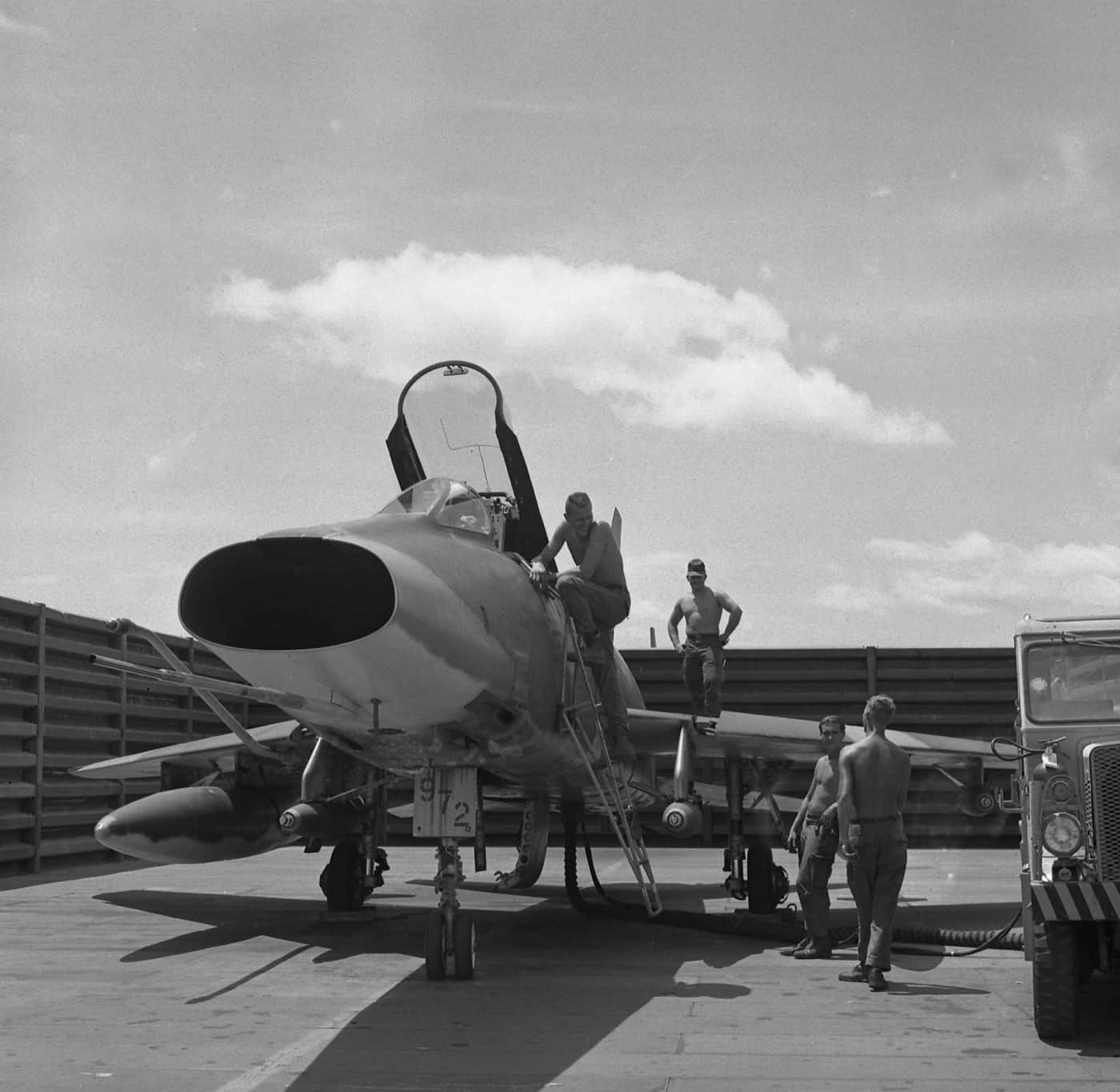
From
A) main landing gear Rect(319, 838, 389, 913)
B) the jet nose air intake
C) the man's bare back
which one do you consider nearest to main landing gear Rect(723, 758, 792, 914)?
main landing gear Rect(319, 838, 389, 913)

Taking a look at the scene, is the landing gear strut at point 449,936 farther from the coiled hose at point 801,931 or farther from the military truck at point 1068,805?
the military truck at point 1068,805

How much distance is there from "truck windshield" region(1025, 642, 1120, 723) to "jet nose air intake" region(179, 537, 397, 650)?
332 cm

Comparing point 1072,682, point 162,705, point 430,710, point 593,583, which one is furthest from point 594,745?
point 162,705

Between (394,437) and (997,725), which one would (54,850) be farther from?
(997,725)

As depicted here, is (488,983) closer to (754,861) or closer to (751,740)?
(754,861)

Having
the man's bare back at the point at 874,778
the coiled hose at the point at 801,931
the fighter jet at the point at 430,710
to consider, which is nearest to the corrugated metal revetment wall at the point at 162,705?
the coiled hose at the point at 801,931

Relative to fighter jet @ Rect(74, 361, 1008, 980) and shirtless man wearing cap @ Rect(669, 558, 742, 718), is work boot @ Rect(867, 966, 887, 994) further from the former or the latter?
shirtless man wearing cap @ Rect(669, 558, 742, 718)

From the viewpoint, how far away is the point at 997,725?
2142 cm

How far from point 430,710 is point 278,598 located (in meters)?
1.16

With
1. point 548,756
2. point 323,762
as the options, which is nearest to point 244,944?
point 323,762

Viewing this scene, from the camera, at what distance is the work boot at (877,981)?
301 inches

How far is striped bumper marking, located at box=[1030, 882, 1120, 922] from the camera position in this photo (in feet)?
19.4

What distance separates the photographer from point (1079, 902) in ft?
19.5

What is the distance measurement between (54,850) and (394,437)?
9.05 meters
